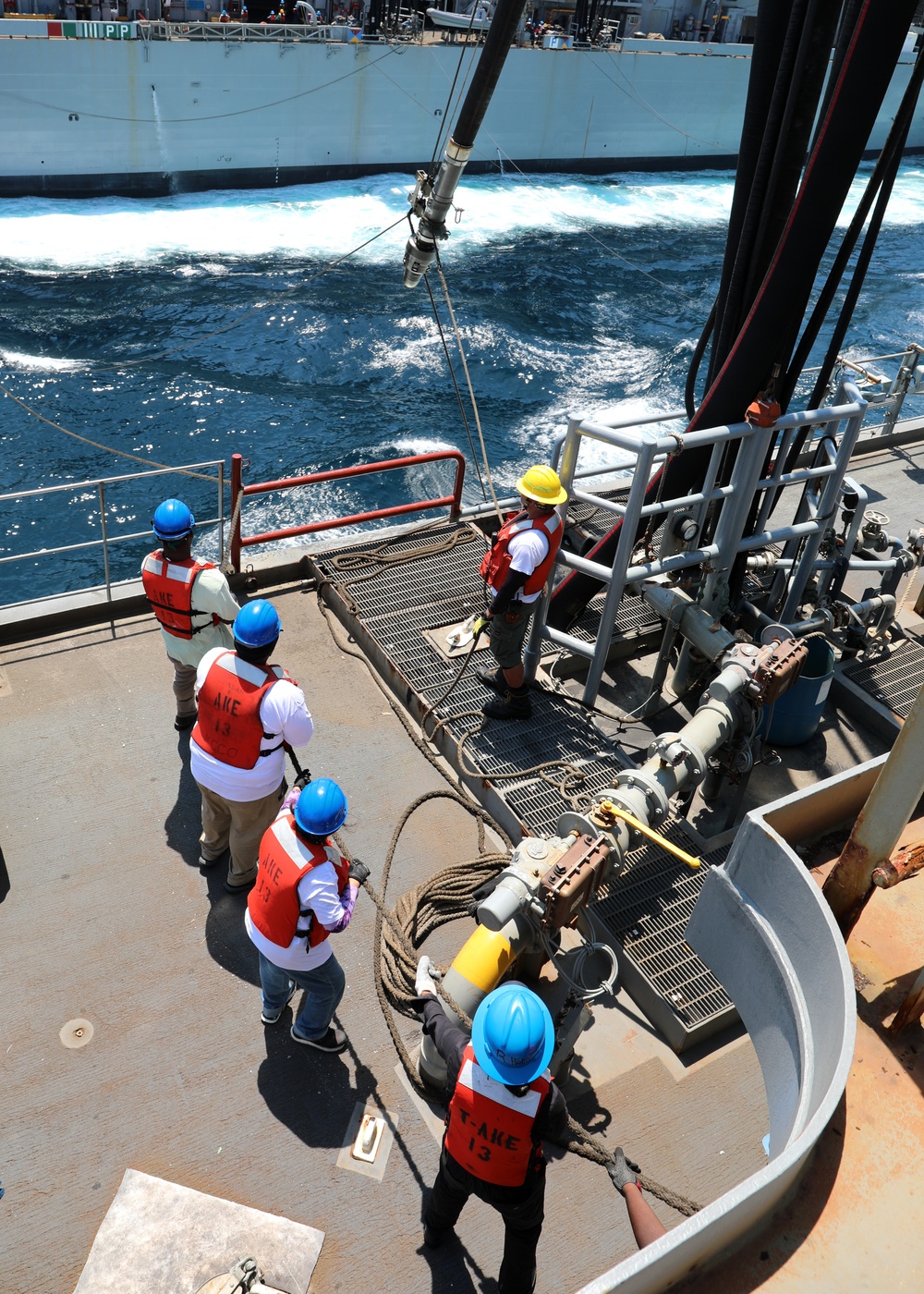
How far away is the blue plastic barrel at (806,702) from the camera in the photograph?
21.9 ft

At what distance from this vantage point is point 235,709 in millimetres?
4852

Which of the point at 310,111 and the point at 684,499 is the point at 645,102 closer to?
the point at 310,111

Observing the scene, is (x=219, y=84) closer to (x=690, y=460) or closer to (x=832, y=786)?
(x=690, y=460)

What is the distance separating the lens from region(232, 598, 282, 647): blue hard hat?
4.82 m

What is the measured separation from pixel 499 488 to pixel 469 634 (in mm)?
9946

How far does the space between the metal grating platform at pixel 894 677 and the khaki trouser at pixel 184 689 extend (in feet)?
16.5

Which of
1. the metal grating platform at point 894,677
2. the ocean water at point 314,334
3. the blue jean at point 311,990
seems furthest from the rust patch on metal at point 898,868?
the ocean water at point 314,334

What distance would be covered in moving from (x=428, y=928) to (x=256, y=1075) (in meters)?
1.23

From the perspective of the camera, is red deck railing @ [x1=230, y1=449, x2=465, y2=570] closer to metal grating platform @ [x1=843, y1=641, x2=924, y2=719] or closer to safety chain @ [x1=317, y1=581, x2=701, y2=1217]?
safety chain @ [x1=317, y1=581, x2=701, y2=1217]

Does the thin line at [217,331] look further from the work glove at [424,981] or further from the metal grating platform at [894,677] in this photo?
the work glove at [424,981]

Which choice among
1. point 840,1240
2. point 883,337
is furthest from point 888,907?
point 883,337

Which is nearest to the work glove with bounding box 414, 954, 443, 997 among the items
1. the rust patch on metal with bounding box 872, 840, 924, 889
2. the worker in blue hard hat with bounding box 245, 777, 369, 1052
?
the worker in blue hard hat with bounding box 245, 777, 369, 1052

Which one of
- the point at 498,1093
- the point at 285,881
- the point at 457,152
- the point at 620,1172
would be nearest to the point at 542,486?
the point at 285,881

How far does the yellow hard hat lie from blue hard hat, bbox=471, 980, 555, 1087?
3415 millimetres
